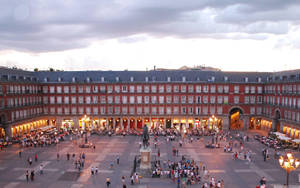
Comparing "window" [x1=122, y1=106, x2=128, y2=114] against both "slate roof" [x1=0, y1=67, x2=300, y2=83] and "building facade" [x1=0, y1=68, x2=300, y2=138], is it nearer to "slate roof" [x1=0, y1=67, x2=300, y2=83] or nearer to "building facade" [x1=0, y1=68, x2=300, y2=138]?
"building facade" [x1=0, y1=68, x2=300, y2=138]

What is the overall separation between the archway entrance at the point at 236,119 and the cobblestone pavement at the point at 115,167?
773 inches

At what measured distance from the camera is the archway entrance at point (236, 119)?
2968 inches

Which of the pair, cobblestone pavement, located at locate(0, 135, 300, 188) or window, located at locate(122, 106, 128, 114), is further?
window, located at locate(122, 106, 128, 114)

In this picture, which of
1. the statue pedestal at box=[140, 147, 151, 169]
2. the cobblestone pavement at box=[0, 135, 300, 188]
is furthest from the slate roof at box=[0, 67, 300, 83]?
the statue pedestal at box=[140, 147, 151, 169]

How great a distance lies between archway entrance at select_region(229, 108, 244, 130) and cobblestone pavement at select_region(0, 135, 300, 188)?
64.4 feet

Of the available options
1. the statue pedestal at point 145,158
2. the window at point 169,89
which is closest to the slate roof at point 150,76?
the window at point 169,89

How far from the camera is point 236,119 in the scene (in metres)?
79.0

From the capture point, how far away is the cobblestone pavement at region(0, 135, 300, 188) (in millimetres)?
33562

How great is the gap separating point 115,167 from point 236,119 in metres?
51.5

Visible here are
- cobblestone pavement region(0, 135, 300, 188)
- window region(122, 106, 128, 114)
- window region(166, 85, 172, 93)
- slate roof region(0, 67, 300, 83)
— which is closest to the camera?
cobblestone pavement region(0, 135, 300, 188)

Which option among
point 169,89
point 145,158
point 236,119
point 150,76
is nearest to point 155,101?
point 169,89

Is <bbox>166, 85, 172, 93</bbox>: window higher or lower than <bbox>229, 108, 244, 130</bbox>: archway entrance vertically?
higher

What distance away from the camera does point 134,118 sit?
75.4 m

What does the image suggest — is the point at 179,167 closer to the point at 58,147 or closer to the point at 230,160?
the point at 230,160
